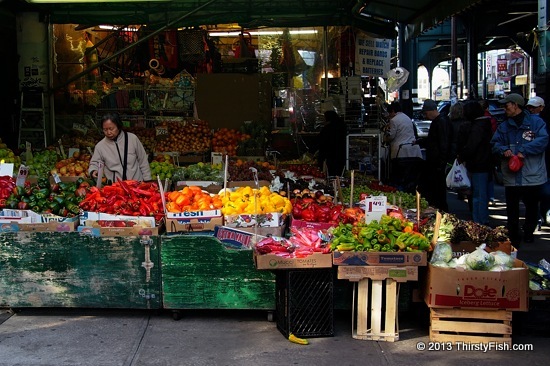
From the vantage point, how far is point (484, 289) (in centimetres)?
583

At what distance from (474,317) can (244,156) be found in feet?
23.2

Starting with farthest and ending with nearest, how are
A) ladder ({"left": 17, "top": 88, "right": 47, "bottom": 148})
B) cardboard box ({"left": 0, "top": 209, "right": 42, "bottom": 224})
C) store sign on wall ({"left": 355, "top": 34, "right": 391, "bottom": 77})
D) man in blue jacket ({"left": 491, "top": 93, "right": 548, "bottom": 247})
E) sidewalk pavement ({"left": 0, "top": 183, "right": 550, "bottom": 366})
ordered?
store sign on wall ({"left": 355, "top": 34, "right": 391, "bottom": 77}), ladder ({"left": 17, "top": 88, "right": 47, "bottom": 148}), man in blue jacket ({"left": 491, "top": 93, "right": 548, "bottom": 247}), cardboard box ({"left": 0, "top": 209, "right": 42, "bottom": 224}), sidewalk pavement ({"left": 0, "top": 183, "right": 550, "bottom": 366})

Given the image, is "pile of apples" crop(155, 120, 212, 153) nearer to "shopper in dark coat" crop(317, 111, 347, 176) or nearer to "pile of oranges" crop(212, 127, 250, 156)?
"pile of oranges" crop(212, 127, 250, 156)

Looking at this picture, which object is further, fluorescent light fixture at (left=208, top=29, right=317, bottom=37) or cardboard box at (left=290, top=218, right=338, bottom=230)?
fluorescent light fixture at (left=208, top=29, right=317, bottom=37)

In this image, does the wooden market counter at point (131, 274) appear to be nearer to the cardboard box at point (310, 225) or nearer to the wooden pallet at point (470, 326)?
the cardboard box at point (310, 225)

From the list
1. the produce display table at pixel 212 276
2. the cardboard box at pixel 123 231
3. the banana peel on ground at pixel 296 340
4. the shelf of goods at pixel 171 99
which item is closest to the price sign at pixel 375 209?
the produce display table at pixel 212 276

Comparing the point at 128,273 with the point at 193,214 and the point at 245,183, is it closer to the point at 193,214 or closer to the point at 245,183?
the point at 193,214

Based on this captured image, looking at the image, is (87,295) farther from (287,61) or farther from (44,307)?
(287,61)

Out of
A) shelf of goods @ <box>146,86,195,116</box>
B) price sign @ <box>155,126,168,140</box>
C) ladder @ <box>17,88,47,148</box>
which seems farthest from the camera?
shelf of goods @ <box>146,86,195,116</box>

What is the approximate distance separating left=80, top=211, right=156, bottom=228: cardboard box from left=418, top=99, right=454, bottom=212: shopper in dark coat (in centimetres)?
622

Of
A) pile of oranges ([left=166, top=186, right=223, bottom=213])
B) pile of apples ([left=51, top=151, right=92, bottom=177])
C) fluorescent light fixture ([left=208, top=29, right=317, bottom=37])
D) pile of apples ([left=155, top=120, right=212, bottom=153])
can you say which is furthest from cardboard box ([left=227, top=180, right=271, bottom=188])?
fluorescent light fixture ([left=208, top=29, right=317, bottom=37])

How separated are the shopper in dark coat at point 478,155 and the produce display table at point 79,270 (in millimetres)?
5008

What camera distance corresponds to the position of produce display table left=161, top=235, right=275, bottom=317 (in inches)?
255

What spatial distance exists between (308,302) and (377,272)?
62 cm
